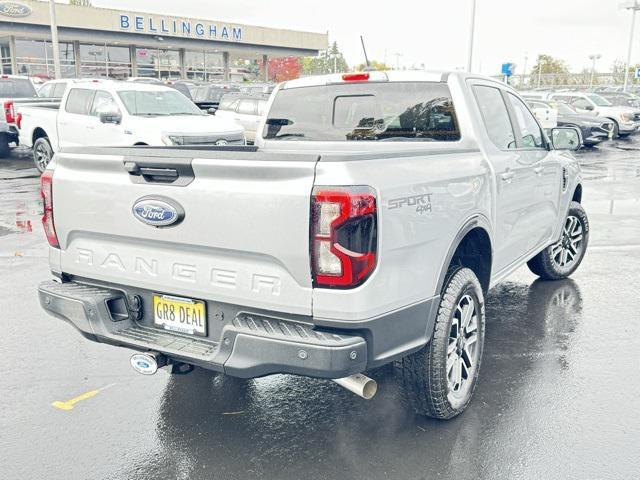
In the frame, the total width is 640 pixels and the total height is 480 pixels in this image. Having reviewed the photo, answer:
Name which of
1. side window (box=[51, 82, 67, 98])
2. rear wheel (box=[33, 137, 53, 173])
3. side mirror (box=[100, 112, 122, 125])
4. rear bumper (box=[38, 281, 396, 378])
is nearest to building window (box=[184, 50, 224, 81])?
side window (box=[51, 82, 67, 98])

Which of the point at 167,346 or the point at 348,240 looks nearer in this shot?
the point at 348,240

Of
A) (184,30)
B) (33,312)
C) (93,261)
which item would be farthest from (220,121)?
(184,30)

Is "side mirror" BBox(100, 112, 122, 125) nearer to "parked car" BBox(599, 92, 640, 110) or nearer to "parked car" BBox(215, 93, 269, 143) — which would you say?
"parked car" BBox(215, 93, 269, 143)

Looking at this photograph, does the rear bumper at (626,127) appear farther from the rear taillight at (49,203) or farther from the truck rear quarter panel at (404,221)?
the rear taillight at (49,203)

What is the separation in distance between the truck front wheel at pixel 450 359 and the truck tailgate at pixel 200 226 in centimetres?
86

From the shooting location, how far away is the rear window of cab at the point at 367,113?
443 centimetres

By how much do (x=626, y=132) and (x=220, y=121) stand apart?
1847cm

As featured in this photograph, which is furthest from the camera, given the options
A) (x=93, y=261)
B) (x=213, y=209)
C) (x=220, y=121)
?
(x=220, y=121)

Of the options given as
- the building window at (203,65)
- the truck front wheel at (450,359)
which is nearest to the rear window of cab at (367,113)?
the truck front wheel at (450,359)

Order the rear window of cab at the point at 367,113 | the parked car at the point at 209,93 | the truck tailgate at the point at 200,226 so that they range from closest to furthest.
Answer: the truck tailgate at the point at 200,226
the rear window of cab at the point at 367,113
the parked car at the point at 209,93

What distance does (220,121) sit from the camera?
42.9 feet

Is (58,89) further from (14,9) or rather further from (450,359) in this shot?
(14,9)

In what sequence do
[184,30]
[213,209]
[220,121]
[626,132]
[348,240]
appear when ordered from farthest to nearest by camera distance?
[184,30]
[626,132]
[220,121]
[213,209]
[348,240]

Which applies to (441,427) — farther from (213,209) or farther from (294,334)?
(213,209)
